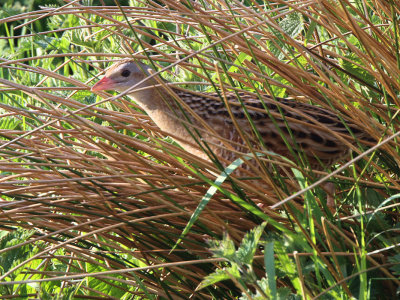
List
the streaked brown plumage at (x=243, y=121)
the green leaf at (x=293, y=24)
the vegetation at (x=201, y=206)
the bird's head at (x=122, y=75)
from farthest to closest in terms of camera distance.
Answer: the bird's head at (x=122, y=75), the streaked brown plumage at (x=243, y=121), the green leaf at (x=293, y=24), the vegetation at (x=201, y=206)

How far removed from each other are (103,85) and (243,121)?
603 millimetres

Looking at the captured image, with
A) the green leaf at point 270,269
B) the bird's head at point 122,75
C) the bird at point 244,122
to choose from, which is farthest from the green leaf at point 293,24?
the green leaf at point 270,269

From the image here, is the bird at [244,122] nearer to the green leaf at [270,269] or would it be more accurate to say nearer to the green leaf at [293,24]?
the green leaf at [293,24]

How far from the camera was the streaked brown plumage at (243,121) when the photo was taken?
86.7 inches

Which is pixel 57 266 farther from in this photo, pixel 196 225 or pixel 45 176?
pixel 196 225

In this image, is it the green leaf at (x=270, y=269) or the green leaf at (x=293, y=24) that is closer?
the green leaf at (x=270, y=269)

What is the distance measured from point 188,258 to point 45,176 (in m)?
0.56

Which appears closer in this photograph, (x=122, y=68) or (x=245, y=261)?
(x=245, y=261)

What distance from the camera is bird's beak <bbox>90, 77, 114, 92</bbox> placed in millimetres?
2500

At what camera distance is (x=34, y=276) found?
6.79 ft

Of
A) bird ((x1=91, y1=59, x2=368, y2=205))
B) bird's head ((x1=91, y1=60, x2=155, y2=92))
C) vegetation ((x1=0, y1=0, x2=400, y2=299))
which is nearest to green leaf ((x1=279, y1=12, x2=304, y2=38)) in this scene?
vegetation ((x1=0, y1=0, x2=400, y2=299))

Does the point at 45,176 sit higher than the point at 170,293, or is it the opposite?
the point at 45,176

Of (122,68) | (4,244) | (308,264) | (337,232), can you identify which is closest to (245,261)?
(308,264)

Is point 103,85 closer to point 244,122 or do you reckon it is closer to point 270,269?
point 244,122
